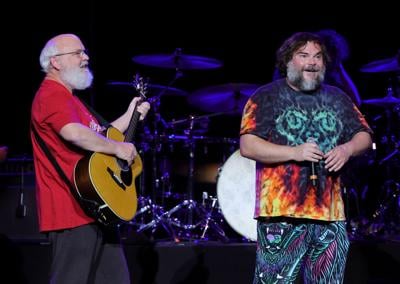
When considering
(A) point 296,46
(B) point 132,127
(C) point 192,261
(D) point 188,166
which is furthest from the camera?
(D) point 188,166

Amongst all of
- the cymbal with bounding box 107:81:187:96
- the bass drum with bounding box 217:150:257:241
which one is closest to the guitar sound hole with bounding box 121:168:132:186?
the bass drum with bounding box 217:150:257:241

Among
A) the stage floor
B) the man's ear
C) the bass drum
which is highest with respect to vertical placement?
the man's ear

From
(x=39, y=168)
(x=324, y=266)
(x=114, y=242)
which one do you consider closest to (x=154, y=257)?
(x=114, y=242)

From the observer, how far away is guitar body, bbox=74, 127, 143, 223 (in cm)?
383

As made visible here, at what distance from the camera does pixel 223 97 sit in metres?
7.91

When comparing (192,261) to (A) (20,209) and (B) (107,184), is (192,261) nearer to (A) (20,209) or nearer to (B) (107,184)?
(A) (20,209)

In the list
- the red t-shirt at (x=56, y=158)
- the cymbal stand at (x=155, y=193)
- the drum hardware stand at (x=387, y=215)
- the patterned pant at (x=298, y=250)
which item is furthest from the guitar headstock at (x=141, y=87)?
the drum hardware stand at (x=387, y=215)

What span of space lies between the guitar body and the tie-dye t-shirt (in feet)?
2.76

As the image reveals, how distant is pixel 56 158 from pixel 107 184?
0.33 metres

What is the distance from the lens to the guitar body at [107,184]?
12.6 feet

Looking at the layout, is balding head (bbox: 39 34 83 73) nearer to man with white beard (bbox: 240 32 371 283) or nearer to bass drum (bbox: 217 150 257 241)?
man with white beard (bbox: 240 32 371 283)

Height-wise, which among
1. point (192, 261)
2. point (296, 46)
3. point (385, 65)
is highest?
point (385, 65)

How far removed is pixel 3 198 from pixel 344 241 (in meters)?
4.03

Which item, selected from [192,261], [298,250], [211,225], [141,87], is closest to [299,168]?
[298,250]
